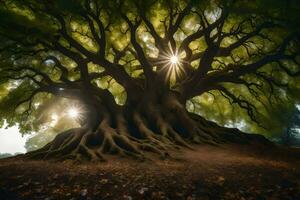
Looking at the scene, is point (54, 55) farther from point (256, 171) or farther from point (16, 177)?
point (256, 171)

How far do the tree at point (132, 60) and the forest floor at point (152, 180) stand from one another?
4.81 ft

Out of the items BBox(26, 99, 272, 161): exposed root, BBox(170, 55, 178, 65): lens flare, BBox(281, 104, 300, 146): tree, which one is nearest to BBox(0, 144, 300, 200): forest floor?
BBox(26, 99, 272, 161): exposed root

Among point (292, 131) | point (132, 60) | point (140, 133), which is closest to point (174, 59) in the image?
point (132, 60)

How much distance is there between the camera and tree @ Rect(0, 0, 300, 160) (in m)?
10.7

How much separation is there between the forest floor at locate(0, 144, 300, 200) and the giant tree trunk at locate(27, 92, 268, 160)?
4.37 ft

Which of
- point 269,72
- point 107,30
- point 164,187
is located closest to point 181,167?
point 164,187

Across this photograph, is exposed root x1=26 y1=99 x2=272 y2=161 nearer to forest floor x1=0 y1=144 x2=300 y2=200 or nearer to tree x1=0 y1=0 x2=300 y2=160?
tree x1=0 y1=0 x2=300 y2=160

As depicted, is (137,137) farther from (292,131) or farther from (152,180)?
(292,131)

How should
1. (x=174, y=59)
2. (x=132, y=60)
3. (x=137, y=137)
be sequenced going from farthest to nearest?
(x=132, y=60) < (x=174, y=59) < (x=137, y=137)

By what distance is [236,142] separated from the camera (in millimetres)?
13234

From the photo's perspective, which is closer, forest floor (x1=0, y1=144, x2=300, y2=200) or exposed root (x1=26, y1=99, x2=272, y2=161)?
forest floor (x1=0, y1=144, x2=300, y2=200)

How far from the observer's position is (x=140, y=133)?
1284cm

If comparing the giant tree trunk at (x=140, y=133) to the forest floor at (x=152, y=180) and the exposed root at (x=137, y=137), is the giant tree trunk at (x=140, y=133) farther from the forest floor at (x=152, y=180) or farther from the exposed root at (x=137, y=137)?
the forest floor at (x=152, y=180)

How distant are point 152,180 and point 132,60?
12326 millimetres
